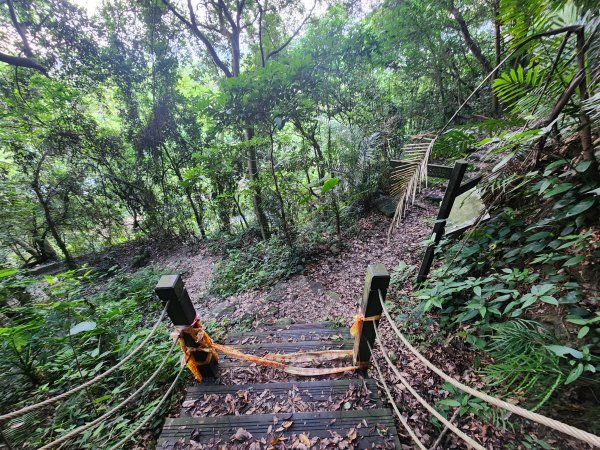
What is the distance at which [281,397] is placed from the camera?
7.15ft

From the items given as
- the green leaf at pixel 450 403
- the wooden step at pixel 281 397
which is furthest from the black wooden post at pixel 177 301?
the green leaf at pixel 450 403

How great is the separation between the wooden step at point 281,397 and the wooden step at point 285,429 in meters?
0.13

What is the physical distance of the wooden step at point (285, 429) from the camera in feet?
5.86

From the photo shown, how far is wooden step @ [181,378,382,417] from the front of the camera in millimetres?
2080

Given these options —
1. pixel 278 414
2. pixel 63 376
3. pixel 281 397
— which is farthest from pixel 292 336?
pixel 63 376

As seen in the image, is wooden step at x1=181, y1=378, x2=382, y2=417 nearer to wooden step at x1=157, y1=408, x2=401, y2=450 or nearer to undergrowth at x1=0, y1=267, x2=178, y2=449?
wooden step at x1=157, y1=408, x2=401, y2=450

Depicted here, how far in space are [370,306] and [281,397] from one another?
1.23 meters

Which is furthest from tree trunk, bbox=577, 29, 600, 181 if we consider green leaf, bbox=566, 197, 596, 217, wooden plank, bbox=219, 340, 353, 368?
wooden plank, bbox=219, 340, 353, 368

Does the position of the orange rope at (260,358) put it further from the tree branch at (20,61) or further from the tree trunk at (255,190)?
the tree branch at (20,61)

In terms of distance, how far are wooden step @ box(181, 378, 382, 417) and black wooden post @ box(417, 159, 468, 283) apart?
1.63 meters

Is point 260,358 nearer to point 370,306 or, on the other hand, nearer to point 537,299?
point 370,306

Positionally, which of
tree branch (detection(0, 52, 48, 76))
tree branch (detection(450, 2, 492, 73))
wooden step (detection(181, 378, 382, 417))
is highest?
tree branch (detection(0, 52, 48, 76))

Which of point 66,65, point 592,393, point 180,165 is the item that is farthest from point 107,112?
point 592,393

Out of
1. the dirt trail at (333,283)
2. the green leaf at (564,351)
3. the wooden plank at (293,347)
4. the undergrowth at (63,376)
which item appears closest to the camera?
the green leaf at (564,351)
